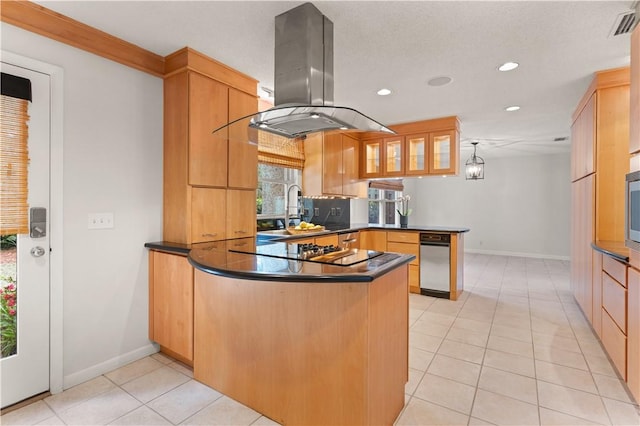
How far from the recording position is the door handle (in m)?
2.04

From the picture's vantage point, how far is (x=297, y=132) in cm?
224

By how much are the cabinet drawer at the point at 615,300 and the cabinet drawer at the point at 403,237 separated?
204cm

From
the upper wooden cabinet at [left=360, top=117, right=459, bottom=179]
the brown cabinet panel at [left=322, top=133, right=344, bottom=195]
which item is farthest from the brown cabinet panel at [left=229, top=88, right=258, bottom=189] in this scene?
the upper wooden cabinet at [left=360, top=117, right=459, bottom=179]

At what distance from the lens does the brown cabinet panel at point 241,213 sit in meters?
2.98

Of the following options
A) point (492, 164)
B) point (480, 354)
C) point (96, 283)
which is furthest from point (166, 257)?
point (492, 164)

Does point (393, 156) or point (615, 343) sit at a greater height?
point (393, 156)

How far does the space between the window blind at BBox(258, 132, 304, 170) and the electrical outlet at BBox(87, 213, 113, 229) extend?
50.8 inches

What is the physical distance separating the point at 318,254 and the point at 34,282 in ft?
6.10

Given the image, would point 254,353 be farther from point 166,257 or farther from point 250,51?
point 250,51

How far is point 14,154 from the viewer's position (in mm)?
1943

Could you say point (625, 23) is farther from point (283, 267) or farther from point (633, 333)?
point (283, 267)

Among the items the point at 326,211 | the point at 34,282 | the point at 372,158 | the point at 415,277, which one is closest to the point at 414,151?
the point at 372,158

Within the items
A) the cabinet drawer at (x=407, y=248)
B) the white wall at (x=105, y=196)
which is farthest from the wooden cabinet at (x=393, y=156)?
the white wall at (x=105, y=196)

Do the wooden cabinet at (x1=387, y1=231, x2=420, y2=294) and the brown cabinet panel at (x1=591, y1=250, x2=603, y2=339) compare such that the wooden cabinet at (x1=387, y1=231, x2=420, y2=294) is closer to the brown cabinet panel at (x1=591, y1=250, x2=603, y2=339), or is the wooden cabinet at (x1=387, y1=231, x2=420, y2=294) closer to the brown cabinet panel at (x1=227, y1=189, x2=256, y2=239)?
the brown cabinet panel at (x1=591, y1=250, x2=603, y2=339)
